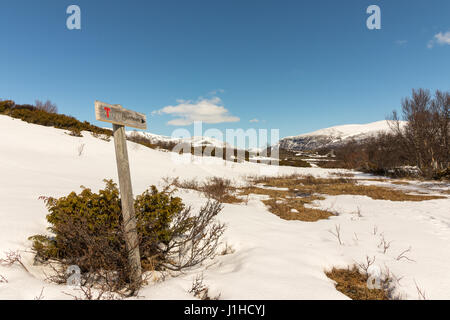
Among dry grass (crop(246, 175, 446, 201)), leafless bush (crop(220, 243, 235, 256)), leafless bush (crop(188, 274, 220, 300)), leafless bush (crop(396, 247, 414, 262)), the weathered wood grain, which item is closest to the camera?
the weathered wood grain

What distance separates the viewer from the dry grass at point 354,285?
92.0 inches

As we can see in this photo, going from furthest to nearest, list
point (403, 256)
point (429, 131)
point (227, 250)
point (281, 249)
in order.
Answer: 1. point (429, 131)
2. point (227, 250)
3. point (281, 249)
4. point (403, 256)

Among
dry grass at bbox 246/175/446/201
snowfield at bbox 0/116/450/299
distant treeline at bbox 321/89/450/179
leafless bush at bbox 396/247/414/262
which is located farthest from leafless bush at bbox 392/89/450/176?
leafless bush at bbox 396/247/414/262

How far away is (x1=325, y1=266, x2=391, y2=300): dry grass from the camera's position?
234 cm

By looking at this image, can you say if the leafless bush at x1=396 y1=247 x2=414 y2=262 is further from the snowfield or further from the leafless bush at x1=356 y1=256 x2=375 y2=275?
the leafless bush at x1=356 y1=256 x2=375 y2=275

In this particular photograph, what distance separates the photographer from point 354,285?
255 centimetres

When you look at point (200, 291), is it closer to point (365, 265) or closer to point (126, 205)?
point (126, 205)

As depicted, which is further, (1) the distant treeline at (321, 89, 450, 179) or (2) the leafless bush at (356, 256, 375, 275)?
(1) the distant treeline at (321, 89, 450, 179)

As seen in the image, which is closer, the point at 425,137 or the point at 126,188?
the point at 126,188

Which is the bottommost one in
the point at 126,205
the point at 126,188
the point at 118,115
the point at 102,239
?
the point at 102,239

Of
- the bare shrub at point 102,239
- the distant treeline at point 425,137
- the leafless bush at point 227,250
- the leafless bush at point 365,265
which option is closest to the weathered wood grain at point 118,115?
the bare shrub at point 102,239

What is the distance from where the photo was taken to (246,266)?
9.00 ft

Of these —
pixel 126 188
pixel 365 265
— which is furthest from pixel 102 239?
pixel 365 265

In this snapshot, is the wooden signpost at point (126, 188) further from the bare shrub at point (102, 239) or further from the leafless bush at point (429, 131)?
the leafless bush at point (429, 131)
